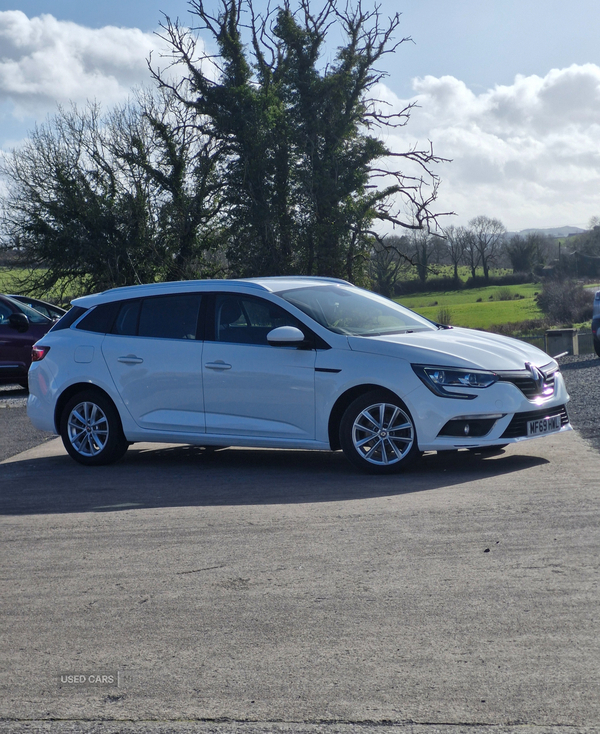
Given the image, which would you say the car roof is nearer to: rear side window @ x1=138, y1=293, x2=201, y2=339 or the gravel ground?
rear side window @ x1=138, y1=293, x2=201, y2=339

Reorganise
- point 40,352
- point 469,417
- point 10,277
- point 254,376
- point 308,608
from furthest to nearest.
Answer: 1. point 10,277
2. point 40,352
3. point 254,376
4. point 469,417
5. point 308,608

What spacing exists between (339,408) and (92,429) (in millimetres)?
2661

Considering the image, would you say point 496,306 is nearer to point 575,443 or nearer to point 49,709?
point 575,443

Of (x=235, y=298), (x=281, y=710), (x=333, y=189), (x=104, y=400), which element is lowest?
(x=281, y=710)

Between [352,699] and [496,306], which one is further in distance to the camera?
[496,306]

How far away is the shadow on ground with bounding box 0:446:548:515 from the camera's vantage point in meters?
6.73

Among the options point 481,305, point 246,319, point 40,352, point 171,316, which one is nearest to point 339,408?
point 246,319

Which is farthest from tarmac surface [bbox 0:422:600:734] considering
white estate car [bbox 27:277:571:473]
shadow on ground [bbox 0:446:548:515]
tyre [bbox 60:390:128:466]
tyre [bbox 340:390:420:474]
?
tyre [bbox 60:390:128:466]

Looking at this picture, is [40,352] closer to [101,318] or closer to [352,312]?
[101,318]

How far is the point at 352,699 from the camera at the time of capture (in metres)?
3.14

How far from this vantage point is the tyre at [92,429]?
862cm

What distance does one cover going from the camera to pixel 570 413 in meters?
11.1

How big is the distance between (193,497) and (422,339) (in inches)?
95.1

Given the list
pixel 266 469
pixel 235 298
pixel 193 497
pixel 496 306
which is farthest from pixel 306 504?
pixel 496 306
